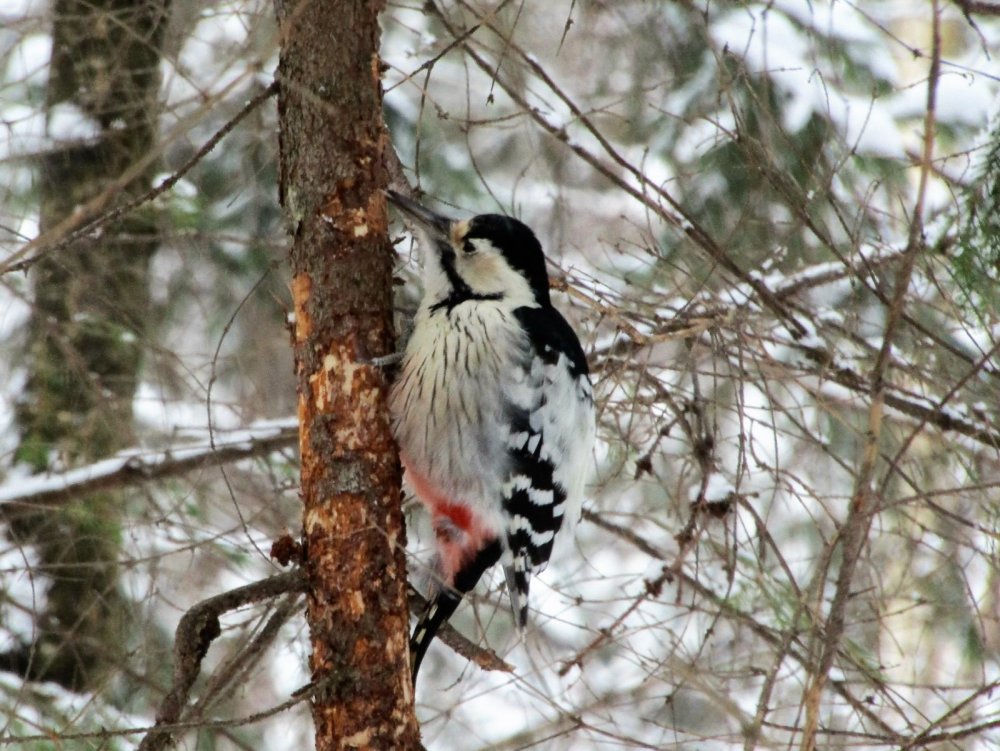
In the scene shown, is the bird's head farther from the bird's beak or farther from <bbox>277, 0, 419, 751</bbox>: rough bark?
<bbox>277, 0, 419, 751</bbox>: rough bark

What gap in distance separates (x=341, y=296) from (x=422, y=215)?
25.4 inches

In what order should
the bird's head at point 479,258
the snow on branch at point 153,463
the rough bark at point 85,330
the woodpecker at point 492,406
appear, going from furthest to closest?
the rough bark at point 85,330 < the snow on branch at point 153,463 < the bird's head at point 479,258 < the woodpecker at point 492,406

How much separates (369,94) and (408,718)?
5.44 feet

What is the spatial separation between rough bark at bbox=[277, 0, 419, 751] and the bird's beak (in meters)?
0.15

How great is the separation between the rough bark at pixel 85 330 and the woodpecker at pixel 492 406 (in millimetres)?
1504

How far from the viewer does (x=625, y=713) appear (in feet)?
13.3

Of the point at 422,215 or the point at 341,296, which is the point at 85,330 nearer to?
the point at 422,215

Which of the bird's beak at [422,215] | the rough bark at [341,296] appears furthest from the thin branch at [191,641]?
the bird's beak at [422,215]

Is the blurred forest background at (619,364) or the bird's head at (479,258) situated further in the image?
the bird's head at (479,258)

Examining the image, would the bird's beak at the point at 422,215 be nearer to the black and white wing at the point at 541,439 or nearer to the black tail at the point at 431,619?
the black and white wing at the point at 541,439

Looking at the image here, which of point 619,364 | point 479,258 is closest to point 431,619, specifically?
point 619,364

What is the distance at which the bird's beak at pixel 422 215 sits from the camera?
3.32 meters

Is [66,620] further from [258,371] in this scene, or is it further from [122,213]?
[122,213]

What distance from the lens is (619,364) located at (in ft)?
12.5
